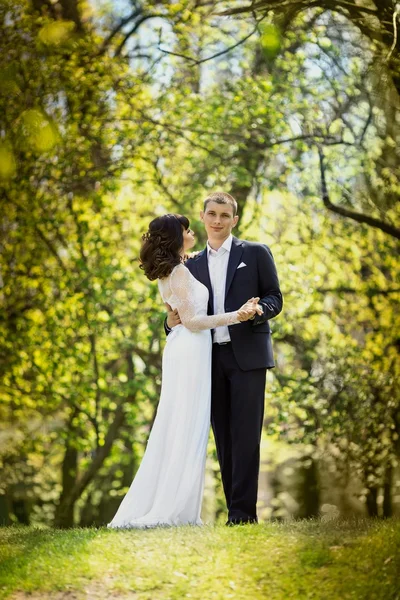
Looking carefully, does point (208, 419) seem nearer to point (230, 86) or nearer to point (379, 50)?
point (379, 50)

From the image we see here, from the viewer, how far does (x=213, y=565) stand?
4.20 metres

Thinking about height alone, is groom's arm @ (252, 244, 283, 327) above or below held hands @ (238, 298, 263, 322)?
above

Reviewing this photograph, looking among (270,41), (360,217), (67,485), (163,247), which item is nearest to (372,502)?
(67,485)

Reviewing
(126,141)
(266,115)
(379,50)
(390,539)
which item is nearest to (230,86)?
(266,115)

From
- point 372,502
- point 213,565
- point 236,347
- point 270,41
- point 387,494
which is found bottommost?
point 372,502

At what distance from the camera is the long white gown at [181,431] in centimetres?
512

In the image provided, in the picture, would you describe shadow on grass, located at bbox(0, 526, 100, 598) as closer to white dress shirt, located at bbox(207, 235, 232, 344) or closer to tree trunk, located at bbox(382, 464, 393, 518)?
white dress shirt, located at bbox(207, 235, 232, 344)

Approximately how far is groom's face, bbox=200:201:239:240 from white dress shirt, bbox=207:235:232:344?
0.25ft

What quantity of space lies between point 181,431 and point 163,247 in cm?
113

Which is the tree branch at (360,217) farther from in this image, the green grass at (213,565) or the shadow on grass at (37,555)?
the shadow on grass at (37,555)

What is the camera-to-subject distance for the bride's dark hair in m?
5.21

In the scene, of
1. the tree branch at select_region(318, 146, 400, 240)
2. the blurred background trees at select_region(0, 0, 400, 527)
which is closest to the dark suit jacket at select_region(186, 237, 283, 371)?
the tree branch at select_region(318, 146, 400, 240)

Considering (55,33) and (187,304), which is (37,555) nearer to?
(187,304)

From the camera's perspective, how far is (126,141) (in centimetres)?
1098
